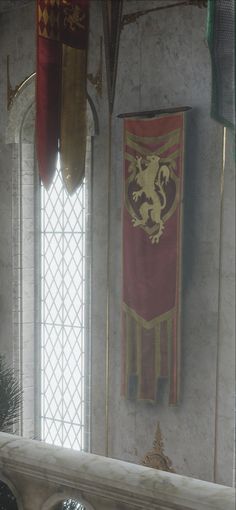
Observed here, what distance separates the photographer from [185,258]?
7508 mm

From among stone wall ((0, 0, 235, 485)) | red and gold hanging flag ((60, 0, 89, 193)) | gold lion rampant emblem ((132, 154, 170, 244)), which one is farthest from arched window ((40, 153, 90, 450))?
red and gold hanging flag ((60, 0, 89, 193))

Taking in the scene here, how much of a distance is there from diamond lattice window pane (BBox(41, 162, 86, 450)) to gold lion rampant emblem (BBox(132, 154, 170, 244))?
1.22m

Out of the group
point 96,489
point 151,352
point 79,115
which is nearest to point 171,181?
point 151,352

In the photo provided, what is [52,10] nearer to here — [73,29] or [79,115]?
[73,29]

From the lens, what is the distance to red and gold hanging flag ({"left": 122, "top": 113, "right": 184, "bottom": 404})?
755 cm

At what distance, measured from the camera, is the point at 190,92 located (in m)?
7.49

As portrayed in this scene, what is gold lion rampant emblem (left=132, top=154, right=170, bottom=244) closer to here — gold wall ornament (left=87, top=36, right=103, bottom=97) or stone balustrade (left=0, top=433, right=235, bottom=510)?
gold wall ornament (left=87, top=36, right=103, bottom=97)

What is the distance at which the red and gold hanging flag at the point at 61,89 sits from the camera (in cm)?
493

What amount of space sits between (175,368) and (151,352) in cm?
31

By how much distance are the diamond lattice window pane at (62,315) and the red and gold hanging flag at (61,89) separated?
12.6ft

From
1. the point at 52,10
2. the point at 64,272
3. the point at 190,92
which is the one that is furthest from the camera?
the point at 64,272

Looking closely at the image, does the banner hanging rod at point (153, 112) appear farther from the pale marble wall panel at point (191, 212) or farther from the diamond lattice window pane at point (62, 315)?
the diamond lattice window pane at point (62, 315)

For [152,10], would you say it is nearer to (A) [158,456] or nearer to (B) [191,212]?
(B) [191,212]

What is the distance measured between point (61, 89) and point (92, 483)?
3.12 metres
